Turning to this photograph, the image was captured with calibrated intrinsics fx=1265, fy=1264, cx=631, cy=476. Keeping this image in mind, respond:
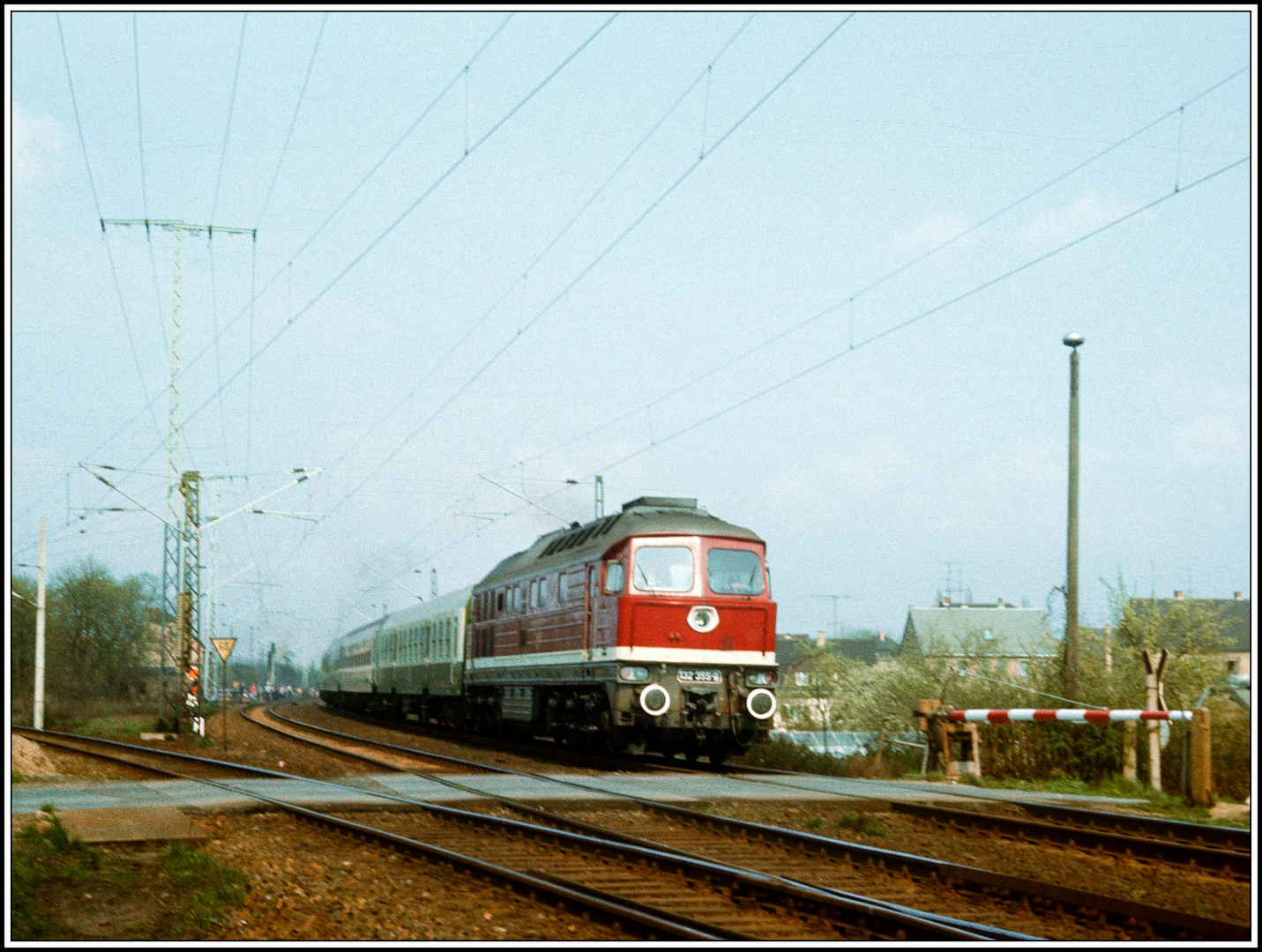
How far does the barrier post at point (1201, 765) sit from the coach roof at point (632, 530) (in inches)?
285

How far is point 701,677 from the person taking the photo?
1838cm

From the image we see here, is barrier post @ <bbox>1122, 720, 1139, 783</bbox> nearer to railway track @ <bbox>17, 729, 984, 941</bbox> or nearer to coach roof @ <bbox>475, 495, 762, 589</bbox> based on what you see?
coach roof @ <bbox>475, 495, 762, 589</bbox>

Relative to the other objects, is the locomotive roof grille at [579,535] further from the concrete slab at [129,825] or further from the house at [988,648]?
the concrete slab at [129,825]

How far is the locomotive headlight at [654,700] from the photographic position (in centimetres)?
1781

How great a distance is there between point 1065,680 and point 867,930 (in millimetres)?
12708

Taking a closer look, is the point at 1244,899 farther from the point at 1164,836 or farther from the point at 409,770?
the point at 409,770

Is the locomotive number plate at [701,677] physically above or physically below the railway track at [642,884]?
above

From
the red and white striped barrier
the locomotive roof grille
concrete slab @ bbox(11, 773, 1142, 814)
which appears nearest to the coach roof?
the locomotive roof grille

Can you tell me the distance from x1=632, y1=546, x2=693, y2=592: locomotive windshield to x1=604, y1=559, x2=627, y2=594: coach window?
0.20 m

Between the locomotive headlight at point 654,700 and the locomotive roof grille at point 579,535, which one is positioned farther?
the locomotive roof grille at point 579,535

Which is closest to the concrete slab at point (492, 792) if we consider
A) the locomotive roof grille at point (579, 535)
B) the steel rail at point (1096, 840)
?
the steel rail at point (1096, 840)

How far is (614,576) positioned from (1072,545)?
22.5ft

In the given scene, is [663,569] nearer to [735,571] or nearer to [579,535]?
[735,571]

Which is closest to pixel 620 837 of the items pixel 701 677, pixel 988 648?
pixel 701 677
